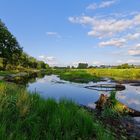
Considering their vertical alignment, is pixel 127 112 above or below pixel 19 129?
below

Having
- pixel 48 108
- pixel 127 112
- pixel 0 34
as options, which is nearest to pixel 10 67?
pixel 0 34

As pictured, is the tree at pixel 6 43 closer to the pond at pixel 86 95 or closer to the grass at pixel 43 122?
the pond at pixel 86 95

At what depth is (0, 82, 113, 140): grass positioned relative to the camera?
735 centimetres

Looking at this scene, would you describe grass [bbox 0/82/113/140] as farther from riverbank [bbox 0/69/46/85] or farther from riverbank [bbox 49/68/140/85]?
riverbank [bbox 49/68/140/85]

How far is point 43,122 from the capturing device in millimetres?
8438

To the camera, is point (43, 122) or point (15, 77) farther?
point (15, 77)

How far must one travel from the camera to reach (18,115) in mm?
8336

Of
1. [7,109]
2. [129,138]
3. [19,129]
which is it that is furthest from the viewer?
[129,138]

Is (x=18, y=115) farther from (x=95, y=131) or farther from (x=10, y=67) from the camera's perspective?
(x=10, y=67)

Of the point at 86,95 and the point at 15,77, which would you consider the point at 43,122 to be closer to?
the point at 86,95

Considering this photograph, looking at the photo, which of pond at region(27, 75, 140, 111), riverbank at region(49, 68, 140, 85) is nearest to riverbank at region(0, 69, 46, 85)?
pond at region(27, 75, 140, 111)

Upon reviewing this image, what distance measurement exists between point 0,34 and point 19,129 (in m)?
51.3

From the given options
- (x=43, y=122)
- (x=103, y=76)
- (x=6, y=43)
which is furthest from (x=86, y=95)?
(x=103, y=76)

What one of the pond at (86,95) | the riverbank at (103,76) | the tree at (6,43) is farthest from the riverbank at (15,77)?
the riverbank at (103,76)
